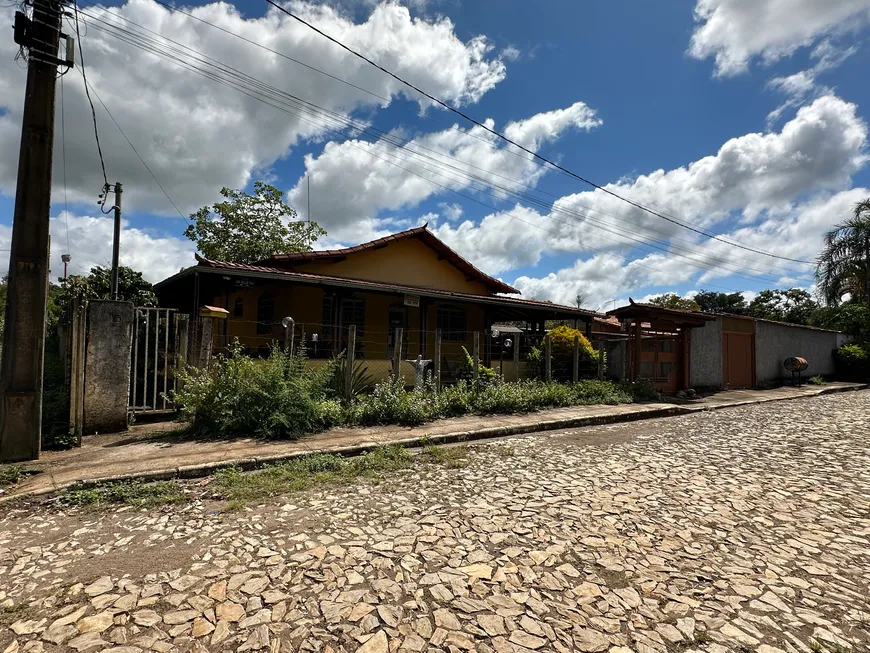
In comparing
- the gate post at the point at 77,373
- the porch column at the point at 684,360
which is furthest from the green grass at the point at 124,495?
the porch column at the point at 684,360

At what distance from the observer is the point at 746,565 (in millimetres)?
3051

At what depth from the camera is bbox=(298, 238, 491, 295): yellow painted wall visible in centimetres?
1477

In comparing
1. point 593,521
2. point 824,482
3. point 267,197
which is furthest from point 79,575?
point 267,197

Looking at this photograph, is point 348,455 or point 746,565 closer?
point 746,565

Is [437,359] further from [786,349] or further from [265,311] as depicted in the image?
[786,349]

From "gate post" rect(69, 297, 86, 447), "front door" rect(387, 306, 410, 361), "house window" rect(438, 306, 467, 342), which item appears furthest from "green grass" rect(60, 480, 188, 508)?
"house window" rect(438, 306, 467, 342)

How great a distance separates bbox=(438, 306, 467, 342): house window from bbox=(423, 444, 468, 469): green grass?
→ 9564 mm

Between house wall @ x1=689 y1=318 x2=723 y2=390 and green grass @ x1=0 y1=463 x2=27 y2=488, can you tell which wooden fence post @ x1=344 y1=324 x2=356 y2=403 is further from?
house wall @ x1=689 y1=318 x2=723 y2=390

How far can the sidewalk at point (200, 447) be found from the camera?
15.3 feet

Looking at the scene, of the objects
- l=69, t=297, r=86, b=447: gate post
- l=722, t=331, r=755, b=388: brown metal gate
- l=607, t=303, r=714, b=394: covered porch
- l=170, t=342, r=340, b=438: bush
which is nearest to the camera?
l=69, t=297, r=86, b=447: gate post

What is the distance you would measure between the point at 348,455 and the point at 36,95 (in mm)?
5682

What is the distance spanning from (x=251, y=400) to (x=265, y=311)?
8826 mm

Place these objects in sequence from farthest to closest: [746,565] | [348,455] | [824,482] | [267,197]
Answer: [267,197], [348,455], [824,482], [746,565]

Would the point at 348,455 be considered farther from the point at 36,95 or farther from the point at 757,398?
the point at 757,398
